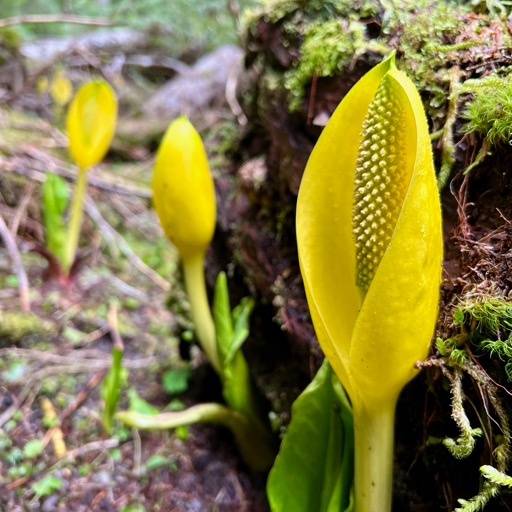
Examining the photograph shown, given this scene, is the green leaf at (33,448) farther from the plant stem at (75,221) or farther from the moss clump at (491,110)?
the moss clump at (491,110)

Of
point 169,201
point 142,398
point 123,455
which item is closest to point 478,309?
point 169,201

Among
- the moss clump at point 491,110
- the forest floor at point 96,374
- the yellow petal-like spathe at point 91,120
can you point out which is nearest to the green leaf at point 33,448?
the forest floor at point 96,374

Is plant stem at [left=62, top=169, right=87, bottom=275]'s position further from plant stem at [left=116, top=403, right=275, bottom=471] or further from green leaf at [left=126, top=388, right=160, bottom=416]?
plant stem at [left=116, top=403, right=275, bottom=471]

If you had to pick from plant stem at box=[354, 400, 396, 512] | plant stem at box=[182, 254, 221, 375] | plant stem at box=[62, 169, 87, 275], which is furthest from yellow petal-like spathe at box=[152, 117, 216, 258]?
plant stem at box=[62, 169, 87, 275]

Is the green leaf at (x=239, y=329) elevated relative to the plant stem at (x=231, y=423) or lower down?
elevated

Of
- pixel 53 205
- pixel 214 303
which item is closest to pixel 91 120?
pixel 53 205
